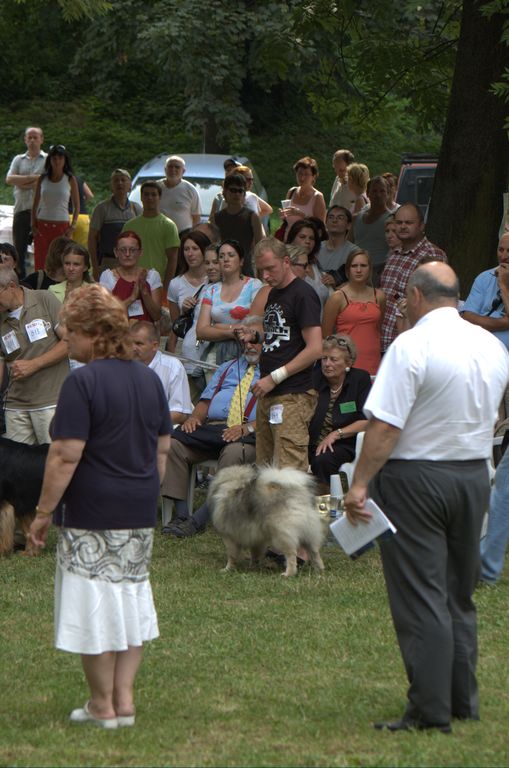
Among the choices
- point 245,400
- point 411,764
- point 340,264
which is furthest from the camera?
point 340,264

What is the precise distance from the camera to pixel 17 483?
28.9ft

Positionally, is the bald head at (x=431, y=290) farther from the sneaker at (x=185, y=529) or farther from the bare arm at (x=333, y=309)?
the bare arm at (x=333, y=309)

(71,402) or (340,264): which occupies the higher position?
(71,402)

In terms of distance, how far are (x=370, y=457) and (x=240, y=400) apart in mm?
4541

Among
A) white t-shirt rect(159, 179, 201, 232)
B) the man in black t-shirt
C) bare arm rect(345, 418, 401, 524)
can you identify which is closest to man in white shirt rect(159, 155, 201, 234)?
white t-shirt rect(159, 179, 201, 232)

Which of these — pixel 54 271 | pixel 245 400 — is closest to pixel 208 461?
pixel 245 400

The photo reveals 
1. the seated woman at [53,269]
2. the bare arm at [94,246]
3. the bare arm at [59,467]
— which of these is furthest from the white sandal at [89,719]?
the bare arm at [94,246]

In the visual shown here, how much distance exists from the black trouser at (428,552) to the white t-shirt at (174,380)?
4.72 metres

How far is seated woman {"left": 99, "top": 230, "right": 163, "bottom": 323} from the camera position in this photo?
1132 cm

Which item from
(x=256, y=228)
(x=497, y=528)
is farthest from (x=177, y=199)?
(x=497, y=528)

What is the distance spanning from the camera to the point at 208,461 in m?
9.66

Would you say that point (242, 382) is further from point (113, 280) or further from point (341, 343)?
point (113, 280)

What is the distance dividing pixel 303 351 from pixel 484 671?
291 cm

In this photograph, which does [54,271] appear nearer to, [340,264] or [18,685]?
[340,264]
